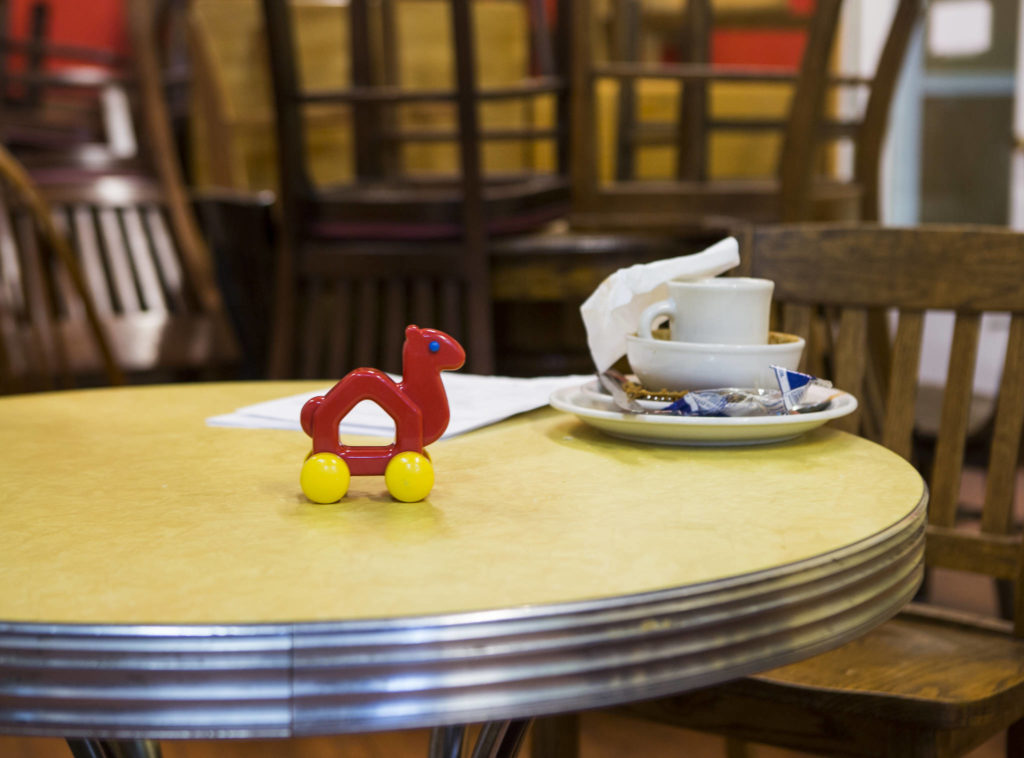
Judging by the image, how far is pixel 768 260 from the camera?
1154 mm

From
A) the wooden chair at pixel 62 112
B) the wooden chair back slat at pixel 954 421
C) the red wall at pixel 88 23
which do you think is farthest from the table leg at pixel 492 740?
the red wall at pixel 88 23

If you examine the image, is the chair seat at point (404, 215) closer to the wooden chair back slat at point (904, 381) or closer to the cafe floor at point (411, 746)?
the cafe floor at point (411, 746)

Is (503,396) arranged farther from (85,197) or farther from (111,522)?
(85,197)

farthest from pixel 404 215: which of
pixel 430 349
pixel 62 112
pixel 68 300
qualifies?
pixel 62 112

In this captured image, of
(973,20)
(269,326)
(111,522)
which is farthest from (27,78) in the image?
(973,20)

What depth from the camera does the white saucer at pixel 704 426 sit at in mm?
679

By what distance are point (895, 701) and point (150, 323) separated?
2031 millimetres

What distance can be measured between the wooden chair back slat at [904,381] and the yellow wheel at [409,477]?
2.01 ft

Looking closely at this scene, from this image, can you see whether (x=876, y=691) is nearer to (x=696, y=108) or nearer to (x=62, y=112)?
(x=696, y=108)

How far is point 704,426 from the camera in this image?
2.22 feet

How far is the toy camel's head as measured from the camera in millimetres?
608

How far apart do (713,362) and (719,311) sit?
1.4 inches

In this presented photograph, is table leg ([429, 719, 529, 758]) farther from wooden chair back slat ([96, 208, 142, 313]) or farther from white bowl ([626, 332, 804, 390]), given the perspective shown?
wooden chair back slat ([96, 208, 142, 313])

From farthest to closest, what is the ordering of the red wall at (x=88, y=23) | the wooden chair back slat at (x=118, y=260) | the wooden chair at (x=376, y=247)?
the red wall at (x=88, y=23)
the wooden chair back slat at (x=118, y=260)
the wooden chair at (x=376, y=247)
